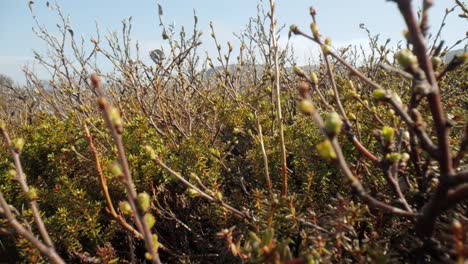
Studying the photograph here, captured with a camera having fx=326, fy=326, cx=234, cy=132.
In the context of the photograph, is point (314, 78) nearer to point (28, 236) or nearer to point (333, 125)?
point (333, 125)

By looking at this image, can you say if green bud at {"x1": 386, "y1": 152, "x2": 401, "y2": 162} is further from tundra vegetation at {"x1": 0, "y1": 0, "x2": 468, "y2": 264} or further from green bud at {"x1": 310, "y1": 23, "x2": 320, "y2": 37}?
green bud at {"x1": 310, "y1": 23, "x2": 320, "y2": 37}

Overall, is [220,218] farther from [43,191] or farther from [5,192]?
[5,192]

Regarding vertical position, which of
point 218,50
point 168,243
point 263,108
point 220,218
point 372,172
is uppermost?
point 218,50

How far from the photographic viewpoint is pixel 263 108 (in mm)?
2529

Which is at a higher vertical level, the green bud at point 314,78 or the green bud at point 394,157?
the green bud at point 314,78

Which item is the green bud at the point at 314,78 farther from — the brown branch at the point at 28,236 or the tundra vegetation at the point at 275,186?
the brown branch at the point at 28,236

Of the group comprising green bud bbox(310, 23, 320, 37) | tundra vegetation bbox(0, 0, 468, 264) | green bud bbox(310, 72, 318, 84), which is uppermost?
green bud bbox(310, 23, 320, 37)

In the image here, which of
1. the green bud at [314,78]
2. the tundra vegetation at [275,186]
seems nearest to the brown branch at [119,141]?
the tundra vegetation at [275,186]

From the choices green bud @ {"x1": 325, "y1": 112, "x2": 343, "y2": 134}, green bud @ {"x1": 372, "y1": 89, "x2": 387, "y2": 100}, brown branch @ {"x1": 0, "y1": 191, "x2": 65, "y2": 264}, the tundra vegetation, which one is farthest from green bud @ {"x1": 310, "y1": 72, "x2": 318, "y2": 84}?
brown branch @ {"x1": 0, "y1": 191, "x2": 65, "y2": 264}

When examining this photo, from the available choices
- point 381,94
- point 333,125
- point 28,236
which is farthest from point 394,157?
point 28,236

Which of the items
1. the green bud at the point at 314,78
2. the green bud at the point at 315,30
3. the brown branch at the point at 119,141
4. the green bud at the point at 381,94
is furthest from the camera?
the green bud at the point at 314,78

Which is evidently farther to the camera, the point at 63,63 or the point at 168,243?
the point at 63,63

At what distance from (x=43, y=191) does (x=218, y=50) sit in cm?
193

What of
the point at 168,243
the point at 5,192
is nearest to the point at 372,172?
the point at 168,243
